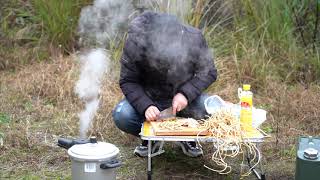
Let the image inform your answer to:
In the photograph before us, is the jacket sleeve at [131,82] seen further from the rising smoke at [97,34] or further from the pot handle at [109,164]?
the rising smoke at [97,34]

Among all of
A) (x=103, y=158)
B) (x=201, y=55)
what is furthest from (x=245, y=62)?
(x=103, y=158)

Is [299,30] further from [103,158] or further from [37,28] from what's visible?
[103,158]

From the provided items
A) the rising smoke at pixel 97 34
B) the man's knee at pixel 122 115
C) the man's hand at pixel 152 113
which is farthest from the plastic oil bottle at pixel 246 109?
the rising smoke at pixel 97 34

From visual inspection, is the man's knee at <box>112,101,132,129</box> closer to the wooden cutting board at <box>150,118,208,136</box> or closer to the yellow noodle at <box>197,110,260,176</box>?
the wooden cutting board at <box>150,118,208,136</box>

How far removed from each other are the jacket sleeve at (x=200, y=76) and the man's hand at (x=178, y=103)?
0.03 metres

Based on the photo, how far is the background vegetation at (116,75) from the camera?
374 centimetres

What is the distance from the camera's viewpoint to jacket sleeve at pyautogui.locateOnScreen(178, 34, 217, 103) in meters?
3.45

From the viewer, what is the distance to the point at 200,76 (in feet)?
11.6

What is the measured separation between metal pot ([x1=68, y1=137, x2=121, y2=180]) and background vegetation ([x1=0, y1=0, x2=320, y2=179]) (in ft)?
2.38

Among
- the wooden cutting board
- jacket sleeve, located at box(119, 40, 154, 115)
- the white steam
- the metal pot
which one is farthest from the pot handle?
the white steam

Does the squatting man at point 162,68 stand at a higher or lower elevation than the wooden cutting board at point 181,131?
higher

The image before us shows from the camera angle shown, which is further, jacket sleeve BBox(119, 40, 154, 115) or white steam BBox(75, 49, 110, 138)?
white steam BBox(75, 49, 110, 138)

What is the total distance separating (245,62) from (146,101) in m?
2.09

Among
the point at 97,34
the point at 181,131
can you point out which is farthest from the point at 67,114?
the point at 181,131
